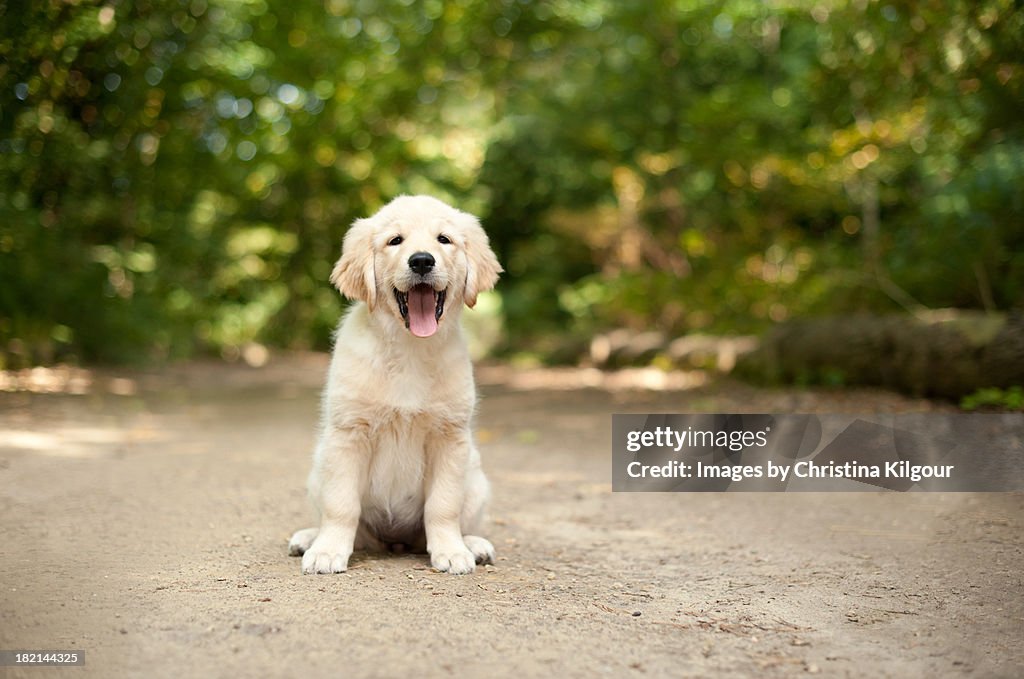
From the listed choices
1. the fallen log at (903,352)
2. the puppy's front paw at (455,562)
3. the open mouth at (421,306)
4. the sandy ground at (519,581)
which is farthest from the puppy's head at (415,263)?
the fallen log at (903,352)

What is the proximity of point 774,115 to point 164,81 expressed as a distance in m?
8.94

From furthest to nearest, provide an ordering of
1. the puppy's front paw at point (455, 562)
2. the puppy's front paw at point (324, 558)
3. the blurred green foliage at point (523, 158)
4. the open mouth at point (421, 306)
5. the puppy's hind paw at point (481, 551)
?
the blurred green foliage at point (523, 158) → the puppy's hind paw at point (481, 551) → the open mouth at point (421, 306) → the puppy's front paw at point (455, 562) → the puppy's front paw at point (324, 558)

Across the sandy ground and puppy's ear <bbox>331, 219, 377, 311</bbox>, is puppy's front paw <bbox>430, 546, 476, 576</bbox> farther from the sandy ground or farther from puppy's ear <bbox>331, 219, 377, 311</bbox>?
puppy's ear <bbox>331, 219, 377, 311</bbox>

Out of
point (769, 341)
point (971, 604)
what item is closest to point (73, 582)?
point (971, 604)

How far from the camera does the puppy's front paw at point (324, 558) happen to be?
12.0 ft

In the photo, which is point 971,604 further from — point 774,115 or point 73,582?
point 774,115

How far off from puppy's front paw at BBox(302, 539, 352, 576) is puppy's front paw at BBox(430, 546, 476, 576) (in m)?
0.40

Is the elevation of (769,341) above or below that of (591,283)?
below

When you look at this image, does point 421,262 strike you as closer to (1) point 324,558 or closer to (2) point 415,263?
(2) point 415,263

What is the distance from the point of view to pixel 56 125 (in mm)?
10086

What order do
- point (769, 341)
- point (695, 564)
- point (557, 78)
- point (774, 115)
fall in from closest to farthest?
point (695, 564) < point (769, 341) < point (774, 115) < point (557, 78)

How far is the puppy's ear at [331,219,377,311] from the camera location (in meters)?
3.96

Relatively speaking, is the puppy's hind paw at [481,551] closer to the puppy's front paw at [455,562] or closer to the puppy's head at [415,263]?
the puppy's front paw at [455,562]

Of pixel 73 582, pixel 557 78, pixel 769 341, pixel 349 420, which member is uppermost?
pixel 557 78
